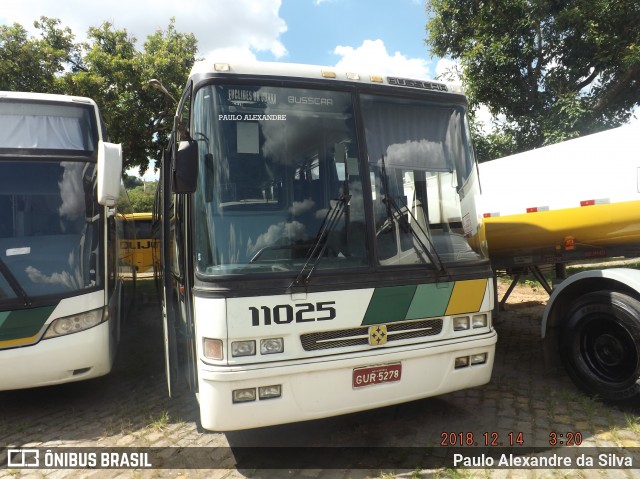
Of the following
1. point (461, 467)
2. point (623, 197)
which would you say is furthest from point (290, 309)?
point (623, 197)

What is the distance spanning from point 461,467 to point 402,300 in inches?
49.1

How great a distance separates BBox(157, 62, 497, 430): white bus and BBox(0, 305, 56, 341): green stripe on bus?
4.13 ft

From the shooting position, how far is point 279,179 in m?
3.32

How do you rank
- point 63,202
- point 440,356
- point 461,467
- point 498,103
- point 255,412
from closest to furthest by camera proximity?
point 255,412, point 461,467, point 440,356, point 63,202, point 498,103

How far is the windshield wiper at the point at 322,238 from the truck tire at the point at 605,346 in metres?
2.59

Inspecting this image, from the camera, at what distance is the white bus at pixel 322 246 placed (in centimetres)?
306

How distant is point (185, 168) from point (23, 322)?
2289 millimetres

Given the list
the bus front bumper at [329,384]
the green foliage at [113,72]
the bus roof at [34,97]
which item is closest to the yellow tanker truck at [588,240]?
the bus front bumper at [329,384]

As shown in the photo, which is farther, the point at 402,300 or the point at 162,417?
the point at 162,417

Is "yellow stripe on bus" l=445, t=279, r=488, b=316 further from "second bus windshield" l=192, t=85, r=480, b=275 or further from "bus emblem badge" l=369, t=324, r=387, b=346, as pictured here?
"bus emblem badge" l=369, t=324, r=387, b=346

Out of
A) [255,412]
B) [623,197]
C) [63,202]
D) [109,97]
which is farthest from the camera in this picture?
[109,97]

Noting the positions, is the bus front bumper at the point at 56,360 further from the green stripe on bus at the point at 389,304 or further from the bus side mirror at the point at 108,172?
the green stripe on bus at the point at 389,304

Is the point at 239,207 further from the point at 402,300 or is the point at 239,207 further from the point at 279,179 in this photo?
the point at 402,300

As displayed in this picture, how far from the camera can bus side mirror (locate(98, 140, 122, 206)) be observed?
161 inches
